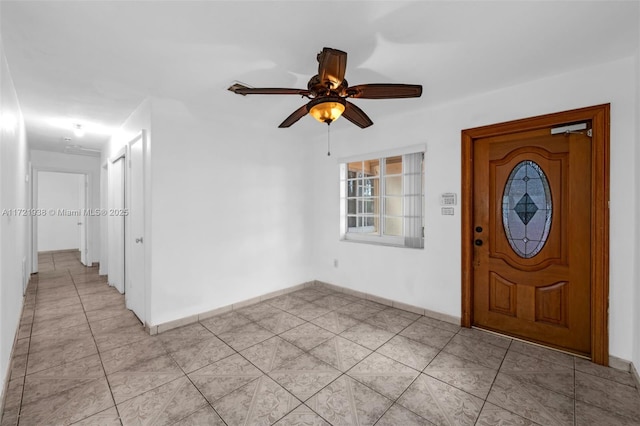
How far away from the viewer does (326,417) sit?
182 cm

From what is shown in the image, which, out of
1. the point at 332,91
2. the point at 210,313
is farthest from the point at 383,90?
the point at 210,313

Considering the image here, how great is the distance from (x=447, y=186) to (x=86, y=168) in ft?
23.4

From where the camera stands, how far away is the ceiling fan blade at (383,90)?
1.88m

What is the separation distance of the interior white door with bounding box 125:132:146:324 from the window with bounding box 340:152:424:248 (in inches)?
105

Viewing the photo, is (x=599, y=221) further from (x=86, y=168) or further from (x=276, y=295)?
(x=86, y=168)

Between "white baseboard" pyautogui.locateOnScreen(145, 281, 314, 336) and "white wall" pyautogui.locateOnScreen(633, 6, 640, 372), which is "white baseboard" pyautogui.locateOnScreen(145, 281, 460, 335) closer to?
"white baseboard" pyautogui.locateOnScreen(145, 281, 314, 336)

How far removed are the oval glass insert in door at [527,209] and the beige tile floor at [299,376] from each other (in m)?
1.00

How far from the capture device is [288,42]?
1.98 meters

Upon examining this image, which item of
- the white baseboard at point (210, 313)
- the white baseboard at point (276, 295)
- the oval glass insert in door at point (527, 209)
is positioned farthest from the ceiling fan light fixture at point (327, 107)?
the white baseboard at point (210, 313)

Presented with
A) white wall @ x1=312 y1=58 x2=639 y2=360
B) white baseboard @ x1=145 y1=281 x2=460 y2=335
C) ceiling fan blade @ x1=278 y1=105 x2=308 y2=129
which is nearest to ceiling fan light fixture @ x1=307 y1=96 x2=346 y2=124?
ceiling fan blade @ x1=278 y1=105 x2=308 y2=129

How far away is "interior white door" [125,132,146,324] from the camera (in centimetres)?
324

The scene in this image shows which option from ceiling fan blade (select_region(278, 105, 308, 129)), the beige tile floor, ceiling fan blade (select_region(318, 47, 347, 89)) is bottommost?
the beige tile floor

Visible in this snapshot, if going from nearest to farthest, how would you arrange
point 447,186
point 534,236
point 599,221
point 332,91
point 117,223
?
1. point 332,91
2. point 599,221
3. point 534,236
4. point 447,186
5. point 117,223

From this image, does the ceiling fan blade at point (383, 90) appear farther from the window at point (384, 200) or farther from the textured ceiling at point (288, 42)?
the window at point (384, 200)
